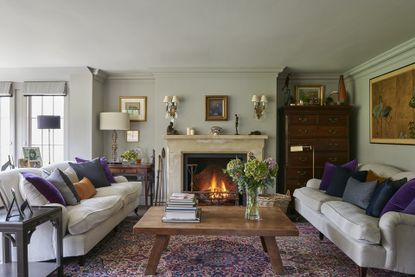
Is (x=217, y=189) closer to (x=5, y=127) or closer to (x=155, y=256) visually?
(x=155, y=256)

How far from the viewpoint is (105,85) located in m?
5.50

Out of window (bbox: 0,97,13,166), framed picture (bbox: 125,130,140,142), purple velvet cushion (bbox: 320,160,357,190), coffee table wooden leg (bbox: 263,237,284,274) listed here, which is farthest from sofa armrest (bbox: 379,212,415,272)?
window (bbox: 0,97,13,166)

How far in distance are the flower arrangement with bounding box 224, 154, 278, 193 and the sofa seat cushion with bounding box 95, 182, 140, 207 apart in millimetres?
1566

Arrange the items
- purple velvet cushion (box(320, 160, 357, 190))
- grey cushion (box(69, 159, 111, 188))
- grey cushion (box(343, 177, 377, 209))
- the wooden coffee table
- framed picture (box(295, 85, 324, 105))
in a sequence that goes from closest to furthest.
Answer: the wooden coffee table → grey cushion (box(343, 177, 377, 209)) → grey cushion (box(69, 159, 111, 188)) → purple velvet cushion (box(320, 160, 357, 190)) → framed picture (box(295, 85, 324, 105))

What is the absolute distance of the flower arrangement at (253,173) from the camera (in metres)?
2.77

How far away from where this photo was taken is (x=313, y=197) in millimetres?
3693

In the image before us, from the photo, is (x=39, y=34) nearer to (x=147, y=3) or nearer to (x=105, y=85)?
(x=147, y=3)

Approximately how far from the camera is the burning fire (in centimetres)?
502

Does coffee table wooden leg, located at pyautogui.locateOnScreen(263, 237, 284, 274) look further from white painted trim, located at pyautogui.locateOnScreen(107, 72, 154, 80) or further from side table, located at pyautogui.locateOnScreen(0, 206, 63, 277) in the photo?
white painted trim, located at pyautogui.locateOnScreen(107, 72, 154, 80)

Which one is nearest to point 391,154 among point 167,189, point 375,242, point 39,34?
point 375,242

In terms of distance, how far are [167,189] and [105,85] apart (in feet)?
7.15

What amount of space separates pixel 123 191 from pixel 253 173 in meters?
1.90

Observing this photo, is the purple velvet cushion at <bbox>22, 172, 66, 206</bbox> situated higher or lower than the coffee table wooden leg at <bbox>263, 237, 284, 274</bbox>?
higher

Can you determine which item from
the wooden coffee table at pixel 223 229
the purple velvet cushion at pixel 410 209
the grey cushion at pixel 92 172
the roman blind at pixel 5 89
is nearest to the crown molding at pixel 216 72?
the grey cushion at pixel 92 172
